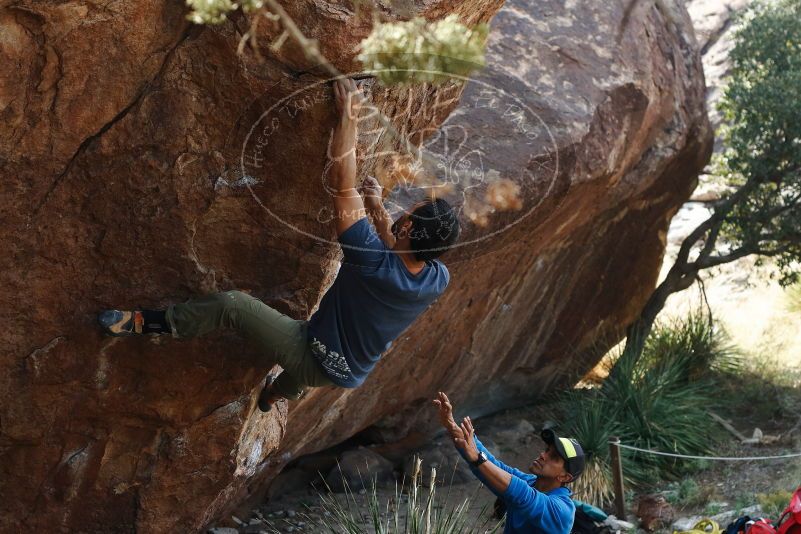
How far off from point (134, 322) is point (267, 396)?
38.9 inches

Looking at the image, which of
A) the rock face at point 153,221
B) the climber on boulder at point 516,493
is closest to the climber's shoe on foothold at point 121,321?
the rock face at point 153,221

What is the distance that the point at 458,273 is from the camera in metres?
7.83

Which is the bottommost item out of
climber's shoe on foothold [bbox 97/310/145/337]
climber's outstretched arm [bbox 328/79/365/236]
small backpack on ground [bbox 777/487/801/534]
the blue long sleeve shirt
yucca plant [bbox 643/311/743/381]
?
yucca plant [bbox 643/311/743/381]

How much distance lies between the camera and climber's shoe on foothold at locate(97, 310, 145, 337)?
483 cm

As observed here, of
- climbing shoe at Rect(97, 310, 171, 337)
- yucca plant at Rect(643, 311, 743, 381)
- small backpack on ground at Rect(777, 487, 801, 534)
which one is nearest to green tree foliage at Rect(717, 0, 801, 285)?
yucca plant at Rect(643, 311, 743, 381)

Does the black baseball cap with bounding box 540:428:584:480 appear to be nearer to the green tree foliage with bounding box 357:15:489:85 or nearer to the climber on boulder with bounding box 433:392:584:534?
the climber on boulder with bounding box 433:392:584:534

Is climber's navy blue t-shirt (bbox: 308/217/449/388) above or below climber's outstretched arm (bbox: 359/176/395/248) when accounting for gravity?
below

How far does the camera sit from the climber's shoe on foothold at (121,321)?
483cm

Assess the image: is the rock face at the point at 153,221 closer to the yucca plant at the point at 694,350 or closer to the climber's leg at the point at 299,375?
the climber's leg at the point at 299,375

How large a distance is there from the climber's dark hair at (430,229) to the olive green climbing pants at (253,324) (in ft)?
2.39

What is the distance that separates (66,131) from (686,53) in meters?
6.78

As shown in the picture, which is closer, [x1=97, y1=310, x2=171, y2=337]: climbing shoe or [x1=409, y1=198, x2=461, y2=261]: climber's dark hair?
[x1=409, y1=198, x2=461, y2=261]: climber's dark hair

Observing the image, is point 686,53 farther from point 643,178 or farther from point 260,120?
point 260,120

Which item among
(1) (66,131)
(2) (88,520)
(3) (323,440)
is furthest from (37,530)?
(3) (323,440)
